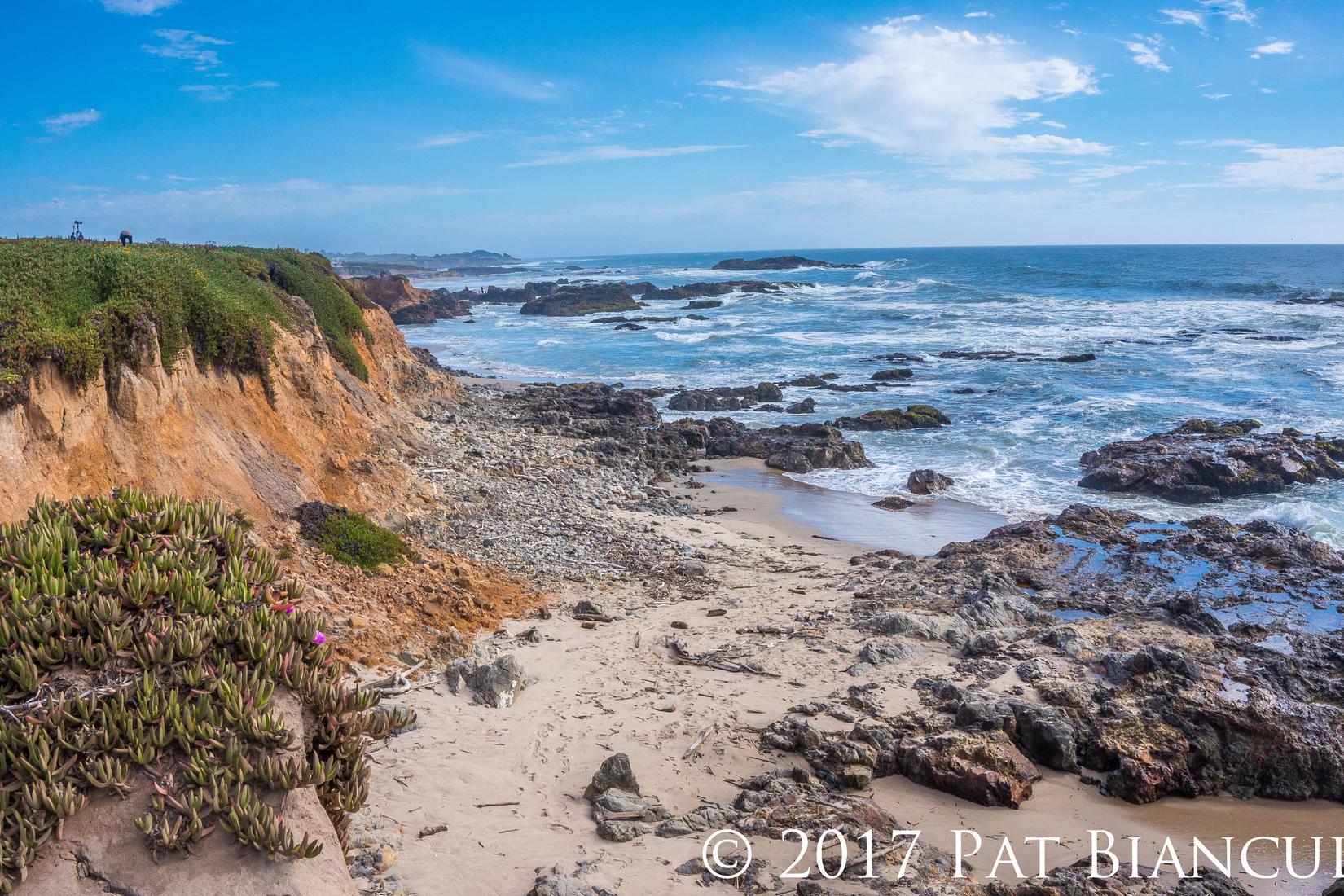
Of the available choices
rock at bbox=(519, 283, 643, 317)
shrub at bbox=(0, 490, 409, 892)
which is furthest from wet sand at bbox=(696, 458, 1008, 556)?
rock at bbox=(519, 283, 643, 317)

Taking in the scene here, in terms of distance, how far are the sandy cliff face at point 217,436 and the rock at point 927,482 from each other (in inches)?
435

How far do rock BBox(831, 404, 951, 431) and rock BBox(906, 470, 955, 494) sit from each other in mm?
6332

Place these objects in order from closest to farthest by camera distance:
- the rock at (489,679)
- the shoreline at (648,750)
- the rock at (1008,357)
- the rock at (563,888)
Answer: the rock at (563,888) → the shoreline at (648,750) → the rock at (489,679) → the rock at (1008,357)

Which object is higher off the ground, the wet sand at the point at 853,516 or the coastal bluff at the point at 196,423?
the coastal bluff at the point at 196,423

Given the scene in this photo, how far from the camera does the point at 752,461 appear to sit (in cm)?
2198

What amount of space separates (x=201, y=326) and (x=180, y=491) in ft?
10.8

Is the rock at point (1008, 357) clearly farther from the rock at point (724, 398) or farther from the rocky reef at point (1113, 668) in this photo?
the rocky reef at point (1113, 668)

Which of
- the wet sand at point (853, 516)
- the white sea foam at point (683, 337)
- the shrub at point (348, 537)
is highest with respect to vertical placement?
the white sea foam at point (683, 337)

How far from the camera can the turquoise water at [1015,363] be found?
820 inches

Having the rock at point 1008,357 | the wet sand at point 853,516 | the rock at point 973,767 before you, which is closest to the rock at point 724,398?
the wet sand at point 853,516

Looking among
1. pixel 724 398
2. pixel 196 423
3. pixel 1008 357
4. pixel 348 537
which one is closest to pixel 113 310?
pixel 196 423

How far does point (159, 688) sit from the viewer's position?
13.6 ft

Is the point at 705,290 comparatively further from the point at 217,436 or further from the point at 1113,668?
the point at 1113,668

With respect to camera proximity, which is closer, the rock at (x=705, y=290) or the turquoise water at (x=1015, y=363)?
the turquoise water at (x=1015, y=363)
